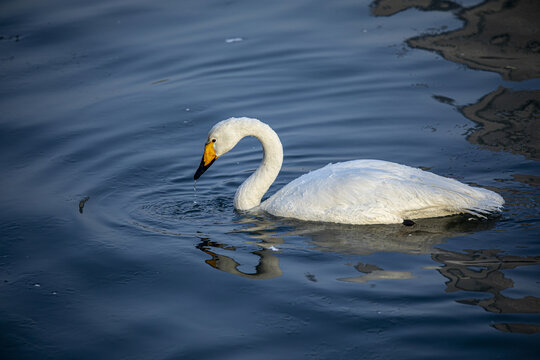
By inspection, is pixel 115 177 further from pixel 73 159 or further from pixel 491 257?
pixel 491 257

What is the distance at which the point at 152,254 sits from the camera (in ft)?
25.7

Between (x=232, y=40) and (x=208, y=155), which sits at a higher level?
(x=232, y=40)

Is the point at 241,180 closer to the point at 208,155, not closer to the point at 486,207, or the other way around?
the point at 208,155

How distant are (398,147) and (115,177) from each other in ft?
13.9

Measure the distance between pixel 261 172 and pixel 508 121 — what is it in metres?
4.25

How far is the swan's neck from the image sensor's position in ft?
29.4

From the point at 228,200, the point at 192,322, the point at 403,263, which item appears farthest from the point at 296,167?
the point at 192,322

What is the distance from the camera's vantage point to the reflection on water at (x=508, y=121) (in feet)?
32.6

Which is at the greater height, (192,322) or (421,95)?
(421,95)

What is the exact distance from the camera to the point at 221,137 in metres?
8.93

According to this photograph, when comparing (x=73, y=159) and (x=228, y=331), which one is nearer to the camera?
(x=228, y=331)

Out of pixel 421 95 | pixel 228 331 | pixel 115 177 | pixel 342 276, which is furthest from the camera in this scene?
pixel 421 95

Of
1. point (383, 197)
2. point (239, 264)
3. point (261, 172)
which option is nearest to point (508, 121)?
point (383, 197)

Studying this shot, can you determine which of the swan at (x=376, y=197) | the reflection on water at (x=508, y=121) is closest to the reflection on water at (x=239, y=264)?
the swan at (x=376, y=197)
